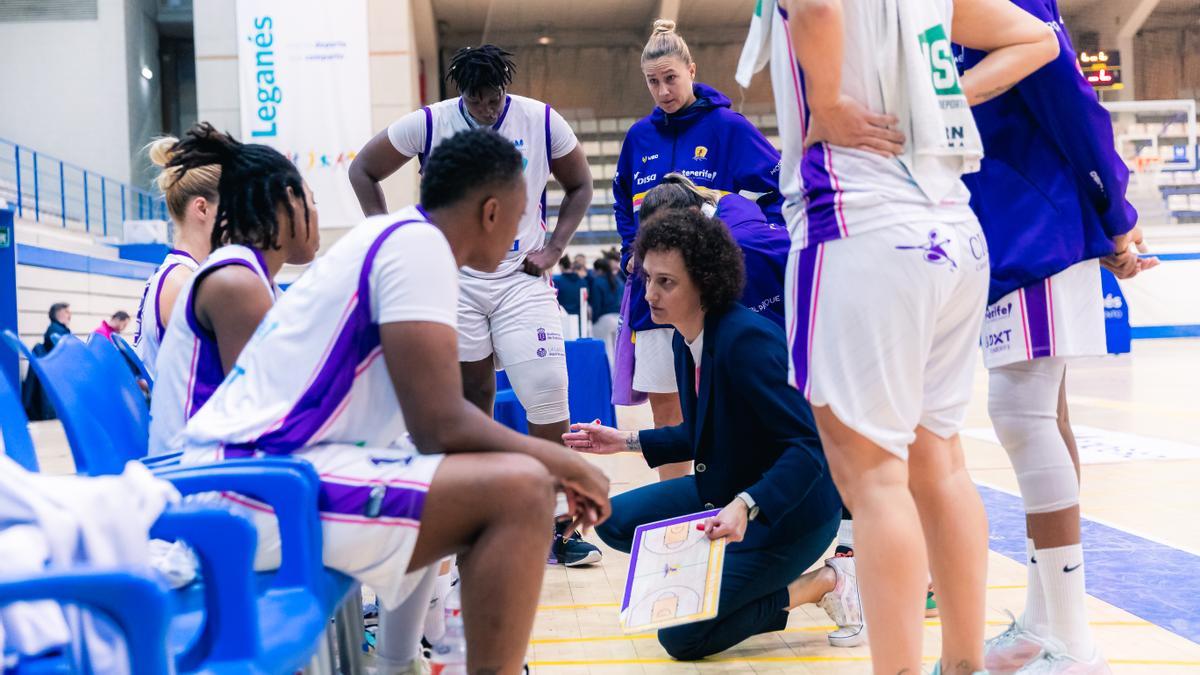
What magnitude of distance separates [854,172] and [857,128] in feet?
0.24

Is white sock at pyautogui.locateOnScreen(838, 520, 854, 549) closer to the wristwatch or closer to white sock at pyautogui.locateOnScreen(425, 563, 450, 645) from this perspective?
the wristwatch

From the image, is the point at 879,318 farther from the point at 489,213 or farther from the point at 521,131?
the point at 521,131

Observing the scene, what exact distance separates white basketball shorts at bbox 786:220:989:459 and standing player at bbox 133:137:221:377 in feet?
5.12

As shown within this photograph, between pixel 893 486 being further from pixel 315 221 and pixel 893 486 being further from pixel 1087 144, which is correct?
pixel 315 221

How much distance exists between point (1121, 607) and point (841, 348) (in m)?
1.62

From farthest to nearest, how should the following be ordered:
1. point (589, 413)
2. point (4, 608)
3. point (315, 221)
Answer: point (589, 413), point (315, 221), point (4, 608)

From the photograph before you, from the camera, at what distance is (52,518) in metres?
1.17

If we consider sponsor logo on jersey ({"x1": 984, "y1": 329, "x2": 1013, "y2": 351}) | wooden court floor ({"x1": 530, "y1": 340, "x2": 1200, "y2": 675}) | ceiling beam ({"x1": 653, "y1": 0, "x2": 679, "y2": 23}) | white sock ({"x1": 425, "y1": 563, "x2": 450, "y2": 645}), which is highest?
ceiling beam ({"x1": 653, "y1": 0, "x2": 679, "y2": 23})

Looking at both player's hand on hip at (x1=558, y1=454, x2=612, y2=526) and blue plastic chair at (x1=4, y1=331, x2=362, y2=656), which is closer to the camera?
blue plastic chair at (x1=4, y1=331, x2=362, y2=656)

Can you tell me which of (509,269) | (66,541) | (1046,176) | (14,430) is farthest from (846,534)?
(66,541)

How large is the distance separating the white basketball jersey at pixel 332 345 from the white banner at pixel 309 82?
10807 mm

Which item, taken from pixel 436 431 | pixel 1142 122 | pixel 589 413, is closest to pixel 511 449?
pixel 436 431

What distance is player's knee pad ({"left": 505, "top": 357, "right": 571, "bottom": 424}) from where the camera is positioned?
3607 mm

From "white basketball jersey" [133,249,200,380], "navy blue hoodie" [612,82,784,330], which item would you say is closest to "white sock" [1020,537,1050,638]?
"navy blue hoodie" [612,82,784,330]
